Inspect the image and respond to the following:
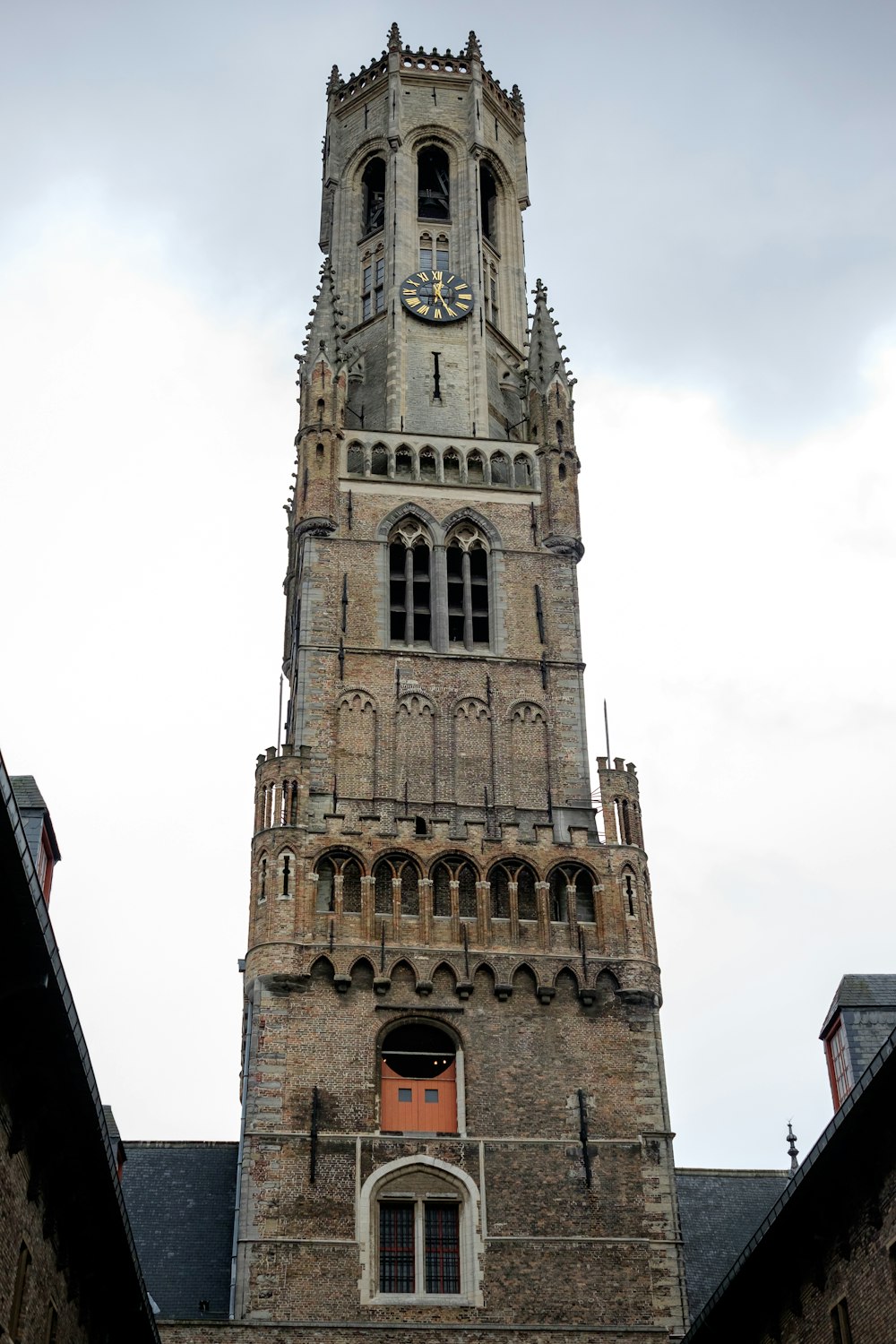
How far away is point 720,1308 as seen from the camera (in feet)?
107

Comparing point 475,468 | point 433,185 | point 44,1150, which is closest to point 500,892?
point 475,468

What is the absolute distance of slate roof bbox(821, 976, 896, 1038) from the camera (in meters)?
37.4

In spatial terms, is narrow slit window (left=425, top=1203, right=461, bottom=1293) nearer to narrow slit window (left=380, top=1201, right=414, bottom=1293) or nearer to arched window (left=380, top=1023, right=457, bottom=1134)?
narrow slit window (left=380, top=1201, right=414, bottom=1293)

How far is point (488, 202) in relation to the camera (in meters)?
70.8

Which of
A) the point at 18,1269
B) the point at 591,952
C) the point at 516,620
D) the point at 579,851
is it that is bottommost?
the point at 18,1269

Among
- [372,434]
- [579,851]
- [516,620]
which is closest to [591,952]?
[579,851]

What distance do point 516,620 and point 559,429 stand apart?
898 centimetres

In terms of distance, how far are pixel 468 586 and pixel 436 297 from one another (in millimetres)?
14786

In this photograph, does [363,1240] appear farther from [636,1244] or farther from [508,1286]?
[636,1244]

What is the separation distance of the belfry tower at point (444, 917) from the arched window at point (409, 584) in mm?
106

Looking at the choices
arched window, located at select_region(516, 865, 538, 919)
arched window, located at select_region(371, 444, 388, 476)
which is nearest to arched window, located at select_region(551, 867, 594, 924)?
arched window, located at select_region(516, 865, 538, 919)

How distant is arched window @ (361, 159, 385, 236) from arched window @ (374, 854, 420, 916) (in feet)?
105

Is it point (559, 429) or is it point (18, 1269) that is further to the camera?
point (559, 429)

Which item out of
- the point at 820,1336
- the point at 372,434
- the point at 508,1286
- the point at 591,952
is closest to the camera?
the point at 820,1336
